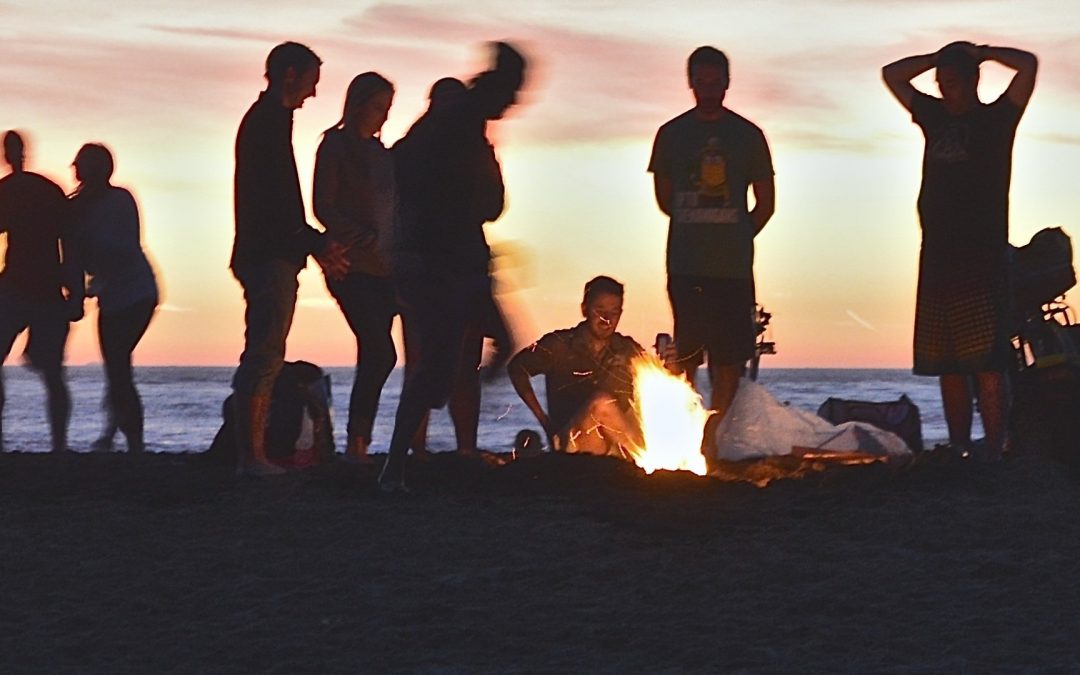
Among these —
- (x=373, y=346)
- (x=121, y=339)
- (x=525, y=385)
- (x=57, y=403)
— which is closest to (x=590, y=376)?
(x=525, y=385)

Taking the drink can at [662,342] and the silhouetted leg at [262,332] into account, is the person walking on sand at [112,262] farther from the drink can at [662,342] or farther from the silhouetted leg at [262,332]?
the drink can at [662,342]

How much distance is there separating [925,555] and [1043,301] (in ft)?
10.3

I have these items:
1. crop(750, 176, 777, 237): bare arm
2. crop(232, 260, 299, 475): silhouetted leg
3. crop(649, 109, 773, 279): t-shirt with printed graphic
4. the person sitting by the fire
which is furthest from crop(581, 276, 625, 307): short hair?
crop(232, 260, 299, 475): silhouetted leg

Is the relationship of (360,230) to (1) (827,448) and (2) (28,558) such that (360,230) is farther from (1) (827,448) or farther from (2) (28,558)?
(1) (827,448)

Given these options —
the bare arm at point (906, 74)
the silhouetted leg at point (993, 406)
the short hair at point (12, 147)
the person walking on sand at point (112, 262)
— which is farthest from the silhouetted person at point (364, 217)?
the silhouetted leg at point (993, 406)

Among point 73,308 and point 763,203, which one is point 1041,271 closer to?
point 763,203

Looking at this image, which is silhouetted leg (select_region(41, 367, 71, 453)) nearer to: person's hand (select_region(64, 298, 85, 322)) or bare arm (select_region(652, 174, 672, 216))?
person's hand (select_region(64, 298, 85, 322))

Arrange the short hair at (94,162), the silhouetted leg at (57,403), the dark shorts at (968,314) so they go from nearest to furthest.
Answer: the dark shorts at (968,314) → the short hair at (94,162) → the silhouetted leg at (57,403)

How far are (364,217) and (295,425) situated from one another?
52.2 inches

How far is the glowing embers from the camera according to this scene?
921cm

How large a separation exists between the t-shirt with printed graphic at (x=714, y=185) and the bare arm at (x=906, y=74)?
0.88 metres

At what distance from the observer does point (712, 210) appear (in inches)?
353

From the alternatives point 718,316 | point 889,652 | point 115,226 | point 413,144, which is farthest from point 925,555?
point 115,226

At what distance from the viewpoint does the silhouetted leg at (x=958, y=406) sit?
9398 mm
